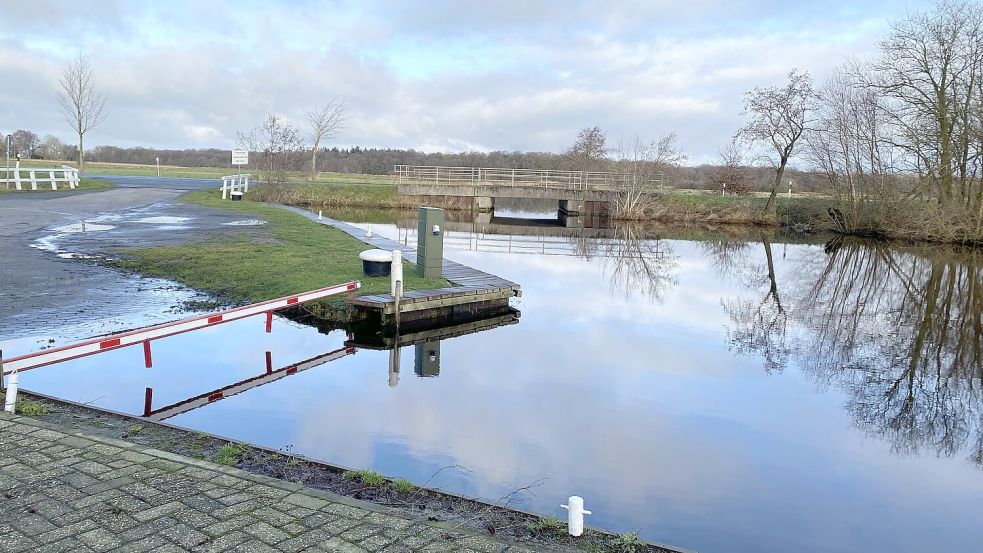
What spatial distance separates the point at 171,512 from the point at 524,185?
39979mm

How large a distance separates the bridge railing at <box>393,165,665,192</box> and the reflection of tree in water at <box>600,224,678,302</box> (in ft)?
36.6

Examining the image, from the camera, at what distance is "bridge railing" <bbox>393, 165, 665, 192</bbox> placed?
41.3 metres

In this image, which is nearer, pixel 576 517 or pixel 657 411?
pixel 576 517

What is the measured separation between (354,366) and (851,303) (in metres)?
12.5

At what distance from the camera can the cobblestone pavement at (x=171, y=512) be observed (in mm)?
3738

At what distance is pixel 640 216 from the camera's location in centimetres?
3981

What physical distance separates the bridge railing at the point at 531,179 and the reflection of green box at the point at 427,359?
3106 centimetres

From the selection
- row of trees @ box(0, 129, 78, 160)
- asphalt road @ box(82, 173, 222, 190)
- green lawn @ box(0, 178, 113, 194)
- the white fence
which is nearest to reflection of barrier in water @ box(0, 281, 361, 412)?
green lawn @ box(0, 178, 113, 194)

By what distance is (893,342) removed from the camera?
11977 mm

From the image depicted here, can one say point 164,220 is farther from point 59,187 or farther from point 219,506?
point 219,506

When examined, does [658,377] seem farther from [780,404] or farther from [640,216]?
[640,216]

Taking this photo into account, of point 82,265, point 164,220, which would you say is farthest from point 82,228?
point 82,265

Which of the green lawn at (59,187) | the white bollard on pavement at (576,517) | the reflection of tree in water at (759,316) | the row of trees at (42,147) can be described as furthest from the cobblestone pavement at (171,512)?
the row of trees at (42,147)

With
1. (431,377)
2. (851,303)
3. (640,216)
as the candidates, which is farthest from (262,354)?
(640,216)
